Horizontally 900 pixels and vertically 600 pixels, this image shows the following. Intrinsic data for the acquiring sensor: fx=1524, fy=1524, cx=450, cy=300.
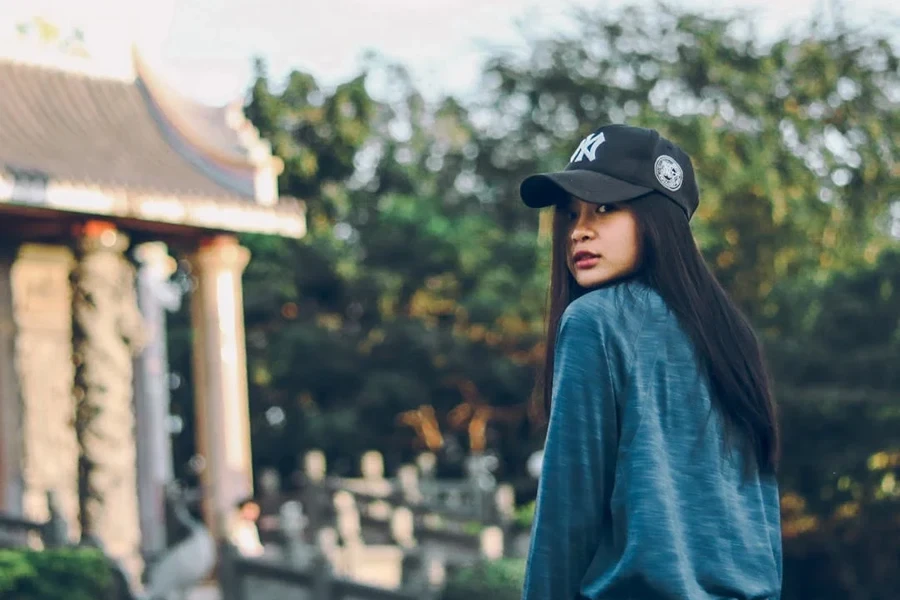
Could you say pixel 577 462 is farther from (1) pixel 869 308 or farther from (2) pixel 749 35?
(2) pixel 749 35

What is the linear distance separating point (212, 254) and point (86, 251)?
1861 millimetres

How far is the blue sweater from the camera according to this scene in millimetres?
2285

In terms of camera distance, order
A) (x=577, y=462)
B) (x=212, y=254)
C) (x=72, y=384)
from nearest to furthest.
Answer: (x=577, y=462) < (x=72, y=384) < (x=212, y=254)

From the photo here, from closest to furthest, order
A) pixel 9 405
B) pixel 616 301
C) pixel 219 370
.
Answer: pixel 616 301, pixel 9 405, pixel 219 370

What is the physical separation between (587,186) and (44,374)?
1160cm

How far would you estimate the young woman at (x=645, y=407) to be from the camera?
230 cm

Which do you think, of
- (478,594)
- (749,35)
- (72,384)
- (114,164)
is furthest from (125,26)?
(749,35)

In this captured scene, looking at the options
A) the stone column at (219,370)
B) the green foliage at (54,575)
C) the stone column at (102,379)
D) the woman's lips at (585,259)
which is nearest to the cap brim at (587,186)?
the woman's lips at (585,259)

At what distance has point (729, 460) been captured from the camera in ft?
8.05

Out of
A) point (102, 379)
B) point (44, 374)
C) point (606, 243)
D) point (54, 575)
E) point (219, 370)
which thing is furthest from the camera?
point (219, 370)

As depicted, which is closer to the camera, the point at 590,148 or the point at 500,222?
the point at 590,148

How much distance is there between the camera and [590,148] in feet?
8.46

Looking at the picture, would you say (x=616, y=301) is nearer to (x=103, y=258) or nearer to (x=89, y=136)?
(x=103, y=258)

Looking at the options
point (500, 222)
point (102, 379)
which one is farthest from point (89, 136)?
point (500, 222)
